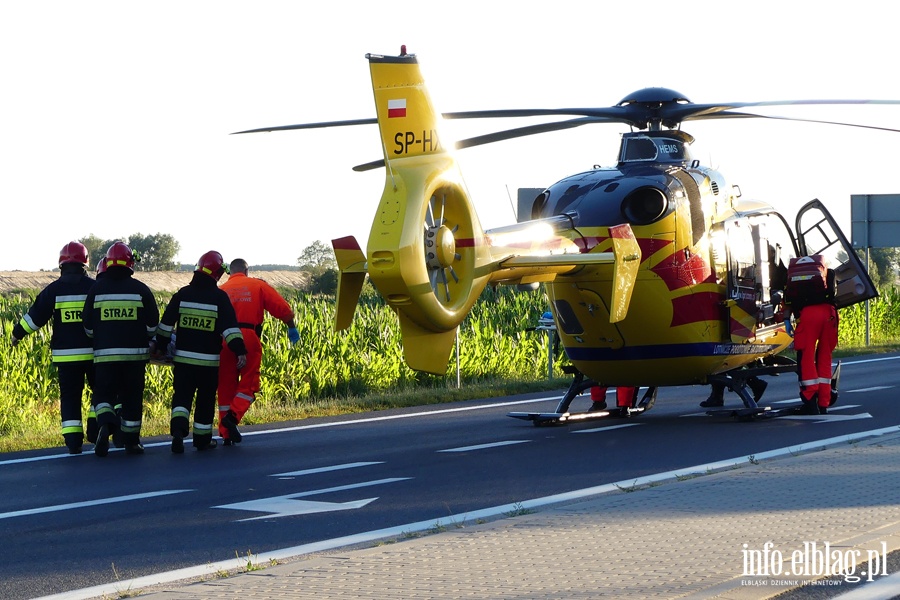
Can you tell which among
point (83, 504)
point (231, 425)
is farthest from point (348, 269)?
point (83, 504)

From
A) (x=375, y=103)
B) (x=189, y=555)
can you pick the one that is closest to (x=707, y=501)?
(x=189, y=555)

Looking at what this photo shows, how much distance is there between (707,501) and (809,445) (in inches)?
146

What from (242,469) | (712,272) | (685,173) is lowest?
(242,469)

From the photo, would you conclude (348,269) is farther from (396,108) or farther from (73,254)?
(73,254)

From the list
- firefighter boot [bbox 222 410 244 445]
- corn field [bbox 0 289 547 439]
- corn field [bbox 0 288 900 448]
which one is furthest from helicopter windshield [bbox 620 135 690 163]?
corn field [bbox 0 288 900 448]

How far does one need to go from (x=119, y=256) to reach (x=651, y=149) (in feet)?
21.4

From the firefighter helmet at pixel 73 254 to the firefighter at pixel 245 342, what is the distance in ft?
5.39

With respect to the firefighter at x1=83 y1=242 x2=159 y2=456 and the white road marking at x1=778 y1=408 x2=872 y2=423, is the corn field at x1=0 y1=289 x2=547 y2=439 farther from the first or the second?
the white road marking at x1=778 y1=408 x2=872 y2=423

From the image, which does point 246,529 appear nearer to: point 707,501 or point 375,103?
point 707,501

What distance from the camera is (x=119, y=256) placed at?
1342 cm

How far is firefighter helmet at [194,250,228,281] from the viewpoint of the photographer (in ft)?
45.0

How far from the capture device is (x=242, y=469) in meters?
11.8

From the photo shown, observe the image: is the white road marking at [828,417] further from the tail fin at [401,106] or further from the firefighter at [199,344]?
the firefighter at [199,344]

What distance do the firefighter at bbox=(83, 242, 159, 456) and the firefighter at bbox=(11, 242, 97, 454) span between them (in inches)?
10.3
